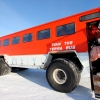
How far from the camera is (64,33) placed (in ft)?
17.5

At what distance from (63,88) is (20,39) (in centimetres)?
424

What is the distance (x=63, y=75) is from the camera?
5156 millimetres

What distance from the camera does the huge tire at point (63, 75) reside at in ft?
14.9

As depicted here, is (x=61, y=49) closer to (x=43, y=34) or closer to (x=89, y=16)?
(x=43, y=34)

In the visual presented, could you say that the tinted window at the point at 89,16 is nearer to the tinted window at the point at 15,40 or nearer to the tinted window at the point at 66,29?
the tinted window at the point at 66,29

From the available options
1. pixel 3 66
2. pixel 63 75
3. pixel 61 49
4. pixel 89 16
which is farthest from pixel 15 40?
pixel 89 16

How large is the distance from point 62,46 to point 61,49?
0.46ft

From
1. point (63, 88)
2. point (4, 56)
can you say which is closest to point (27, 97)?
point (63, 88)

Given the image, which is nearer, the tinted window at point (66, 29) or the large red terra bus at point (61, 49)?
the large red terra bus at point (61, 49)

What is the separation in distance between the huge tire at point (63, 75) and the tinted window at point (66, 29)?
3.89ft

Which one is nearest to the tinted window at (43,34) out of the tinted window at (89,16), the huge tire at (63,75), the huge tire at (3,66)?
the huge tire at (63,75)

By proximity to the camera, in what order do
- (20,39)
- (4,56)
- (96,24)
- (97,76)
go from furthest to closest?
(4,56), (20,39), (96,24), (97,76)

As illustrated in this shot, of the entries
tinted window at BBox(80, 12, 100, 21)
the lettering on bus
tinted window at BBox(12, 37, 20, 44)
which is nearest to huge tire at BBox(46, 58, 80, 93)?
the lettering on bus

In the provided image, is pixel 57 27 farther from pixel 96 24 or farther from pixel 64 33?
pixel 96 24
